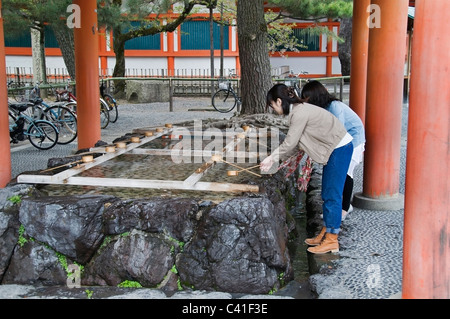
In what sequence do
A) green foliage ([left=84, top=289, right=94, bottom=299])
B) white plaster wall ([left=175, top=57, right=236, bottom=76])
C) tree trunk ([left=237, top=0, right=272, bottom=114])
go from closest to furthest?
green foliage ([left=84, top=289, right=94, bottom=299]), tree trunk ([left=237, top=0, right=272, bottom=114]), white plaster wall ([left=175, top=57, right=236, bottom=76])

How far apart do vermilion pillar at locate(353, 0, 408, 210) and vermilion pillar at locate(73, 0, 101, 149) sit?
3891 millimetres

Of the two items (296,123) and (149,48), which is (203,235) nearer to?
(296,123)

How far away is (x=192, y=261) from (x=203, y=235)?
200 millimetres

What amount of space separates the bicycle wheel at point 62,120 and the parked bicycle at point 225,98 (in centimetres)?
565

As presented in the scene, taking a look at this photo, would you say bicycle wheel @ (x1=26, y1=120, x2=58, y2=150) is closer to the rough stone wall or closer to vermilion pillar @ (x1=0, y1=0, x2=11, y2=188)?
vermilion pillar @ (x1=0, y1=0, x2=11, y2=188)

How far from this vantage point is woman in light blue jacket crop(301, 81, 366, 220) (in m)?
4.10

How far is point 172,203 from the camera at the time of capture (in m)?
3.83

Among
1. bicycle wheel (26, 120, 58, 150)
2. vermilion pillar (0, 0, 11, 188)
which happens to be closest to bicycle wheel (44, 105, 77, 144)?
bicycle wheel (26, 120, 58, 150)

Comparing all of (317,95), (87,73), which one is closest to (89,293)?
(317,95)

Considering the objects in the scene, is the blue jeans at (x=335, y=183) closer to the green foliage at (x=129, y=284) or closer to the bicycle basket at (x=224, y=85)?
the green foliage at (x=129, y=284)

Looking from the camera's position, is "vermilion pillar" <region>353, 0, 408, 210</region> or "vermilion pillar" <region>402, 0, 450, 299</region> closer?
"vermilion pillar" <region>402, 0, 450, 299</region>

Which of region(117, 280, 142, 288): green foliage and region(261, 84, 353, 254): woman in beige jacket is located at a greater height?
region(261, 84, 353, 254): woman in beige jacket

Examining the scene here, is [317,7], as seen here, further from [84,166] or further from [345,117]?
[84,166]

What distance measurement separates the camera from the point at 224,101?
15.8 metres
